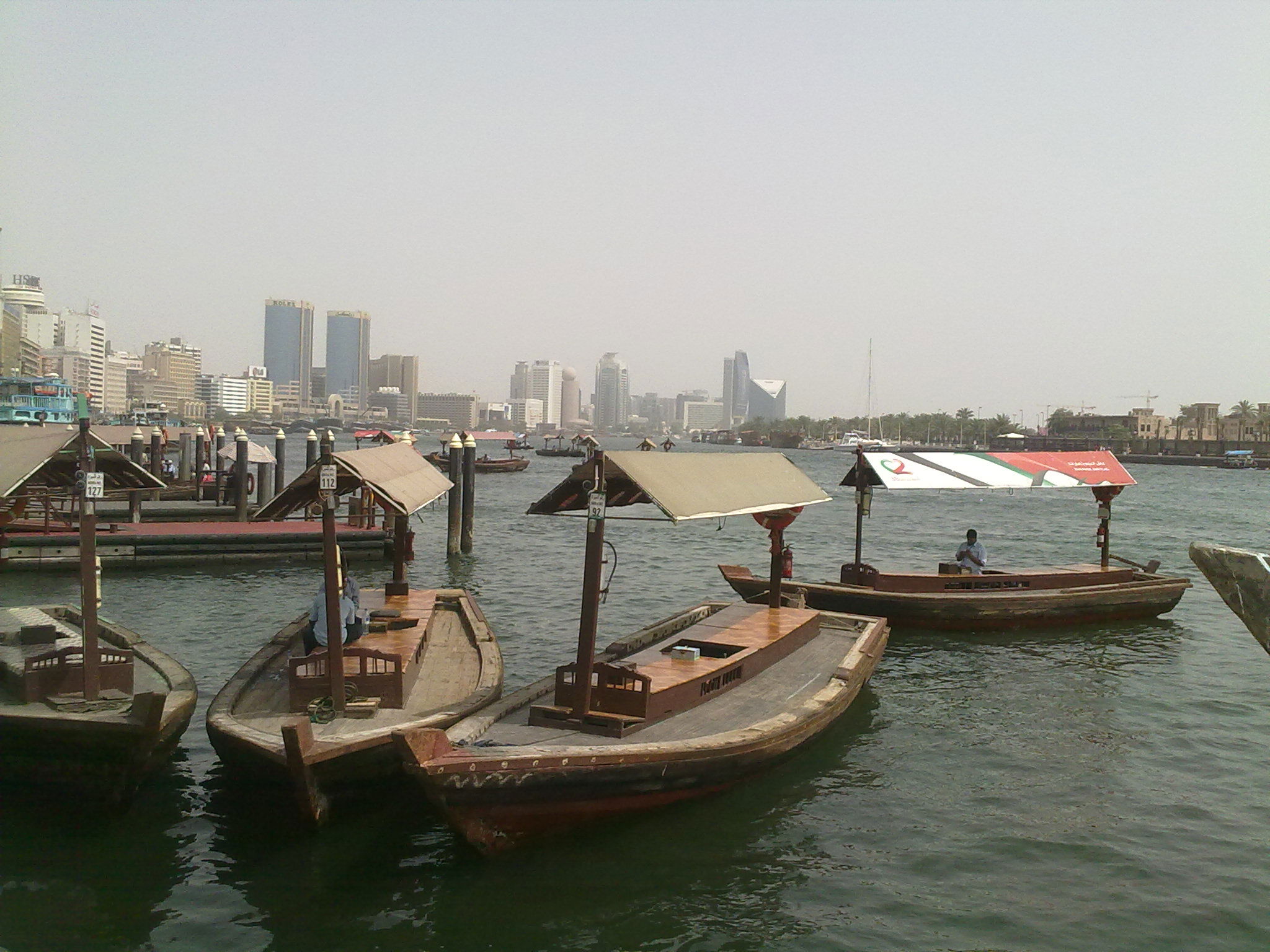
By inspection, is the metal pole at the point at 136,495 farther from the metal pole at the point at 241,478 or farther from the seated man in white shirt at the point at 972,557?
the seated man in white shirt at the point at 972,557

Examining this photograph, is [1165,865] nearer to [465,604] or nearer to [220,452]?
[465,604]

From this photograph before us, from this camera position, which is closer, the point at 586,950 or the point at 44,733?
the point at 586,950

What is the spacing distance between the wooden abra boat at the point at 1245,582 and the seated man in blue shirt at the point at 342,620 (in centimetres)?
927

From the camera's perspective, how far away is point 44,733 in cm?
956

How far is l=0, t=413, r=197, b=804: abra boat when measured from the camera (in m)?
9.51

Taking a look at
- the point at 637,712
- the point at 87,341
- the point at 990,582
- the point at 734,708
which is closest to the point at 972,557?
the point at 990,582

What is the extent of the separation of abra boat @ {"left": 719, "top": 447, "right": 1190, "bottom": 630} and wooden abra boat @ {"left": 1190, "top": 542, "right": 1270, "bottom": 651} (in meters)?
15.4

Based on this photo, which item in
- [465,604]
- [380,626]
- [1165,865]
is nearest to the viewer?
[1165,865]

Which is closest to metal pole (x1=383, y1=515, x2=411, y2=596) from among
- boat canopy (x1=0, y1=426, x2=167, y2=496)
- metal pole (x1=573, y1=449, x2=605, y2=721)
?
boat canopy (x1=0, y1=426, x2=167, y2=496)

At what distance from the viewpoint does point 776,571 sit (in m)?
15.7

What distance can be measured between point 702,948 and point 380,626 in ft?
21.6

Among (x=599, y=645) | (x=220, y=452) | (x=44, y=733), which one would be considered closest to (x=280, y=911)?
A: (x=44, y=733)

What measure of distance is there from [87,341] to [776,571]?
214709mm

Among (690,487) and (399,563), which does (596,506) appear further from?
(399,563)
